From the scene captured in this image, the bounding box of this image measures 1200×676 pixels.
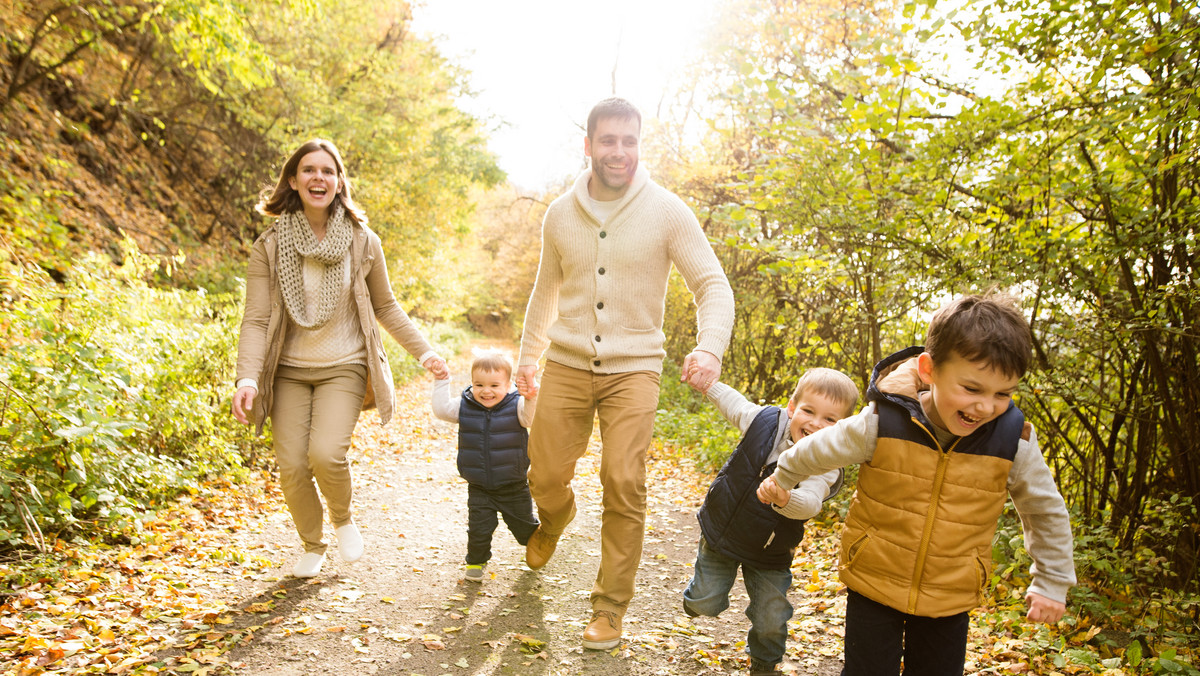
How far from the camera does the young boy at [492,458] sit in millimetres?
4484

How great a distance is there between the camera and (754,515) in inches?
128

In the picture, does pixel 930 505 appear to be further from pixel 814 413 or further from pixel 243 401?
pixel 243 401

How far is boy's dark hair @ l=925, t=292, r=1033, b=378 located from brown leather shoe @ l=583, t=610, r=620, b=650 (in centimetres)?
209

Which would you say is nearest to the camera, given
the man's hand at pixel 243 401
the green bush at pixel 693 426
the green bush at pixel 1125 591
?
the green bush at pixel 1125 591

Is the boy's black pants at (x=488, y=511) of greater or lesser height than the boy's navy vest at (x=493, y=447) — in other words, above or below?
below

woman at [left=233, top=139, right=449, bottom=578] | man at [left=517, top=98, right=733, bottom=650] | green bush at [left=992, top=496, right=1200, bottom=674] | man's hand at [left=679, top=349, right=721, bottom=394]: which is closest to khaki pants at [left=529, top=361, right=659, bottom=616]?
man at [left=517, top=98, right=733, bottom=650]

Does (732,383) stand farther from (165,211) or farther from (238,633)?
(165,211)

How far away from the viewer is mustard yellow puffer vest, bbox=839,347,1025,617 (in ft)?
7.77

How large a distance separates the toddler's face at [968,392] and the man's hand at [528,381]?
229cm

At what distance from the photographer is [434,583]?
4.53 m

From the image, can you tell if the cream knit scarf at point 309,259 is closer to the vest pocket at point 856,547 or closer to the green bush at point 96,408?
the green bush at point 96,408

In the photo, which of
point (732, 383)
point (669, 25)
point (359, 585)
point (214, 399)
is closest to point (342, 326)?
point (359, 585)

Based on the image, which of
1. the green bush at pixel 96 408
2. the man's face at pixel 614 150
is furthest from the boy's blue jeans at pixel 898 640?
the green bush at pixel 96 408

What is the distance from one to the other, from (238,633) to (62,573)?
3.74 feet
